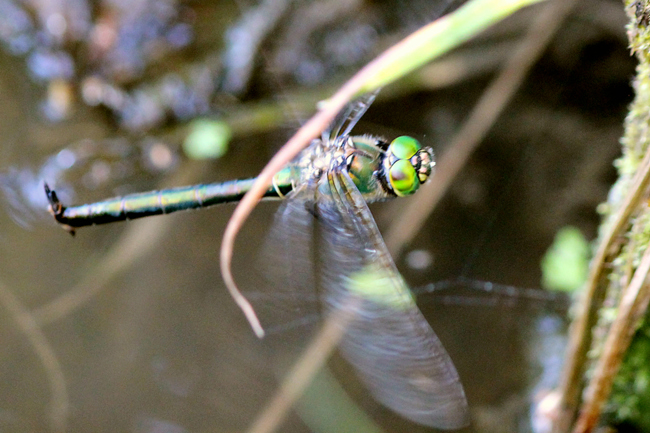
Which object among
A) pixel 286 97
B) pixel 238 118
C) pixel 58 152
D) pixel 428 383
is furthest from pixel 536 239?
pixel 58 152

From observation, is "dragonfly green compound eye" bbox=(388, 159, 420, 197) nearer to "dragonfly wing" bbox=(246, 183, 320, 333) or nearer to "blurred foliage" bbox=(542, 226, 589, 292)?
"dragonfly wing" bbox=(246, 183, 320, 333)

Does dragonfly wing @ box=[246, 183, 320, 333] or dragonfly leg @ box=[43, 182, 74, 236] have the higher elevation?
dragonfly leg @ box=[43, 182, 74, 236]

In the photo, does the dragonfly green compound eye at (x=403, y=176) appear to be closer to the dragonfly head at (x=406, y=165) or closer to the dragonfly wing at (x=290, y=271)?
the dragonfly head at (x=406, y=165)

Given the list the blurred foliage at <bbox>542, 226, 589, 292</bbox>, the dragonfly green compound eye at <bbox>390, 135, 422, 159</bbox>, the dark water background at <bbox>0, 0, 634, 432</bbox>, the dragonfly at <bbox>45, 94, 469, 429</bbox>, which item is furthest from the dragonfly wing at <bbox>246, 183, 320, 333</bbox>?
the blurred foliage at <bbox>542, 226, 589, 292</bbox>

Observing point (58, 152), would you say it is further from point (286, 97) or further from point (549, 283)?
point (549, 283)

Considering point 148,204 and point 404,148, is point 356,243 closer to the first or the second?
point 404,148

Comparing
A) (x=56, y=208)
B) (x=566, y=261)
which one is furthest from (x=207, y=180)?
(x=566, y=261)

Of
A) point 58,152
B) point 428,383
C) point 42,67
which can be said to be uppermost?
point 42,67
